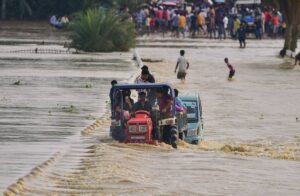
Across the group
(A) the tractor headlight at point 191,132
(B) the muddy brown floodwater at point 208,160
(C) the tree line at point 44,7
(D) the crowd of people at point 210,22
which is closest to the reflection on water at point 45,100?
(B) the muddy brown floodwater at point 208,160

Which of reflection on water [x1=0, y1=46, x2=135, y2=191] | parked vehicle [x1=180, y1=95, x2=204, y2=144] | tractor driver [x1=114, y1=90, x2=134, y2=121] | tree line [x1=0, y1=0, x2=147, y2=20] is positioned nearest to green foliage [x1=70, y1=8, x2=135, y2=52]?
reflection on water [x1=0, y1=46, x2=135, y2=191]

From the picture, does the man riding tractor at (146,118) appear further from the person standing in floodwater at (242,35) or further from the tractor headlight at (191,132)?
the person standing in floodwater at (242,35)

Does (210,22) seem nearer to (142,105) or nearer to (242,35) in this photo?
(242,35)

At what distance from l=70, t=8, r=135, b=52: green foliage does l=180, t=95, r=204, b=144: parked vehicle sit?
1228 inches

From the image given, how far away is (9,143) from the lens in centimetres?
1819

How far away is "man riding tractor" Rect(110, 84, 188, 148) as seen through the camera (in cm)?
1830

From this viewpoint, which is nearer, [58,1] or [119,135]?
[119,135]

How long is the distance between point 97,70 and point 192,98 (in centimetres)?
1832

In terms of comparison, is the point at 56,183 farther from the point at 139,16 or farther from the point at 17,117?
the point at 139,16

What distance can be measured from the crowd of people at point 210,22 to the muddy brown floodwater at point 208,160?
118 ft

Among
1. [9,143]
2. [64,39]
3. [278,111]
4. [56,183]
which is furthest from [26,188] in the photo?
[64,39]

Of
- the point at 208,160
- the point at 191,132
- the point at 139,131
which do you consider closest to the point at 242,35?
the point at 191,132

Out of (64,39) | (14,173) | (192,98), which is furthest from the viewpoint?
(64,39)

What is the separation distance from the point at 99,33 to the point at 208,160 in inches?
1428
